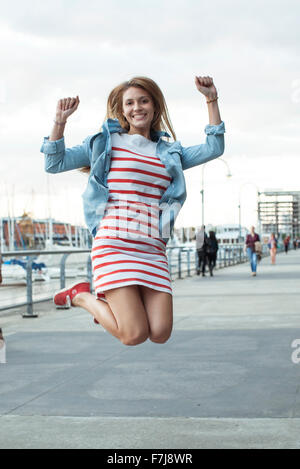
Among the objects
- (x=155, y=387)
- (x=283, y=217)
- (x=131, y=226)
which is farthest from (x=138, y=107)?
(x=283, y=217)

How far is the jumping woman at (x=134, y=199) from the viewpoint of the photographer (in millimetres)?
3096

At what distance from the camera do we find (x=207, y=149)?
321cm

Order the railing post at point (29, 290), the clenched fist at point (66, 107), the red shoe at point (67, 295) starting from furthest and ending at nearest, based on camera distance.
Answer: the railing post at point (29, 290) < the red shoe at point (67, 295) < the clenched fist at point (66, 107)

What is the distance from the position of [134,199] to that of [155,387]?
337 cm

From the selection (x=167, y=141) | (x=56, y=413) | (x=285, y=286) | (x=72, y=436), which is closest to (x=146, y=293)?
(x=167, y=141)

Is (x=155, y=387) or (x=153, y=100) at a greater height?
(x=153, y=100)

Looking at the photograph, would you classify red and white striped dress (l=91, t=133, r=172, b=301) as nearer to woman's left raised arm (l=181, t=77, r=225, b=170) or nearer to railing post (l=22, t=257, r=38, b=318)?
woman's left raised arm (l=181, t=77, r=225, b=170)

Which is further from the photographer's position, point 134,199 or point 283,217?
point 283,217

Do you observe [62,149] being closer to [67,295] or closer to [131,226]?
[131,226]

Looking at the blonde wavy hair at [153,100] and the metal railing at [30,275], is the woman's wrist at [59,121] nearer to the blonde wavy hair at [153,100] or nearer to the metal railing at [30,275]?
the blonde wavy hair at [153,100]

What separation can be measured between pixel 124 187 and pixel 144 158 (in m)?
0.18

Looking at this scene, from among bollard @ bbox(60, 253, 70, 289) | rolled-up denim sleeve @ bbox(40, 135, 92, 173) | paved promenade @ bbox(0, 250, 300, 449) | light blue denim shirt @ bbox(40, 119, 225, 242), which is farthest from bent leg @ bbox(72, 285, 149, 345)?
bollard @ bbox(60, 253, 70, 289)

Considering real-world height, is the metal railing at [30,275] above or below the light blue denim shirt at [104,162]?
below

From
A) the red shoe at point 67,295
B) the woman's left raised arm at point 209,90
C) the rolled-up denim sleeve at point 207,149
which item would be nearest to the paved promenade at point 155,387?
the red shoe at point 67,295
